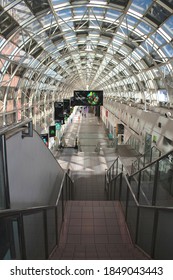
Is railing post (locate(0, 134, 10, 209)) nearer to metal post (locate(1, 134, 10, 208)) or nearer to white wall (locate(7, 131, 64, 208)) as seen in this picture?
metal post (locate(1, 134, 10, 208))

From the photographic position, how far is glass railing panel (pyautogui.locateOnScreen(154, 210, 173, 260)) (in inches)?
122

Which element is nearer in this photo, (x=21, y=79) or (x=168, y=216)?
(x=168, y=216)

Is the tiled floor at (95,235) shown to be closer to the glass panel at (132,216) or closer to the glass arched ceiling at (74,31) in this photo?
the glass panel at (132,216)

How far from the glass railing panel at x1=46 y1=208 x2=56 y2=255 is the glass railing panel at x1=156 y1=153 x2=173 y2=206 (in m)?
2.25

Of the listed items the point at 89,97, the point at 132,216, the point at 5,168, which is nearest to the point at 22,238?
the point at 5,168

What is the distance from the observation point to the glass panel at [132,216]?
462 cm

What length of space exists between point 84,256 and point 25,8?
Answer: 31.6 feet

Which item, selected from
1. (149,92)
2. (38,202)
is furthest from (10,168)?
(149,92)

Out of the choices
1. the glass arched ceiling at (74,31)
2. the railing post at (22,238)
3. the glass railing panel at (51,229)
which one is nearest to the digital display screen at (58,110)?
the glass arched ceiling at (74,31)

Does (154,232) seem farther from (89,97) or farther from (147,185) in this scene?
(89,97)

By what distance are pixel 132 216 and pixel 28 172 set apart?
245cm

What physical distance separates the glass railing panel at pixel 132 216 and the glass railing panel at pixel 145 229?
0.97 ft
